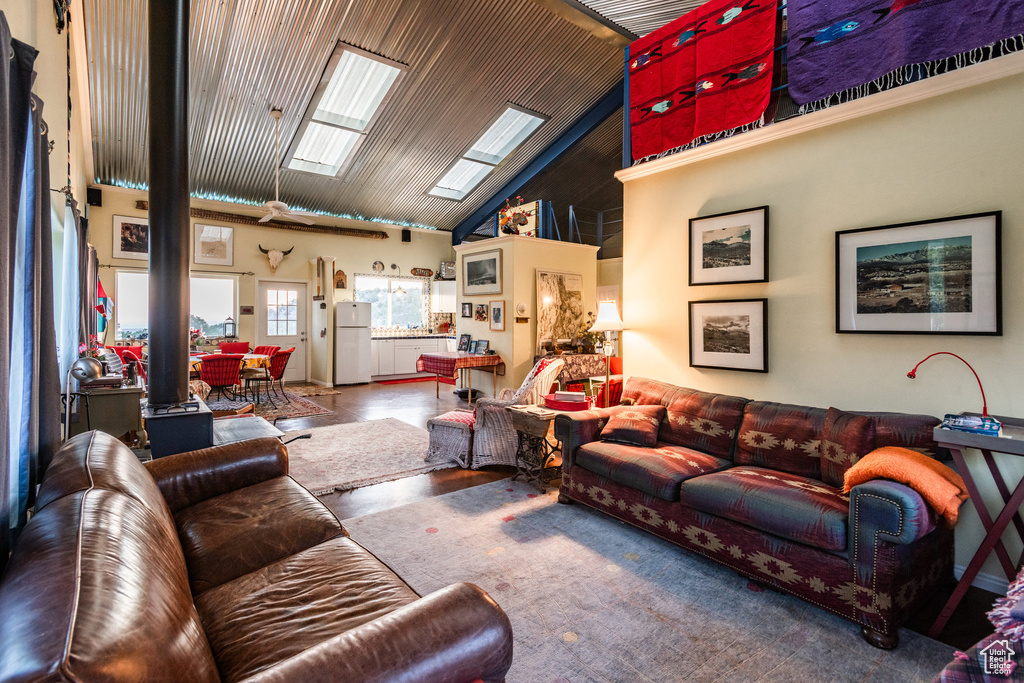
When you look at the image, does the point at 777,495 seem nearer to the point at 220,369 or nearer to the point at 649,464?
the point at 649,464

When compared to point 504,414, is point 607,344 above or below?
above

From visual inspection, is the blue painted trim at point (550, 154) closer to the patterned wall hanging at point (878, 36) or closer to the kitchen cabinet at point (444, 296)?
the kitchen cabinet at point (444, 296)

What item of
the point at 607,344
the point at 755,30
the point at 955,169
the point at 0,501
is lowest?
the point at 0,501

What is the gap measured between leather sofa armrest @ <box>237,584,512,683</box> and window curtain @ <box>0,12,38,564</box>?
1.00m

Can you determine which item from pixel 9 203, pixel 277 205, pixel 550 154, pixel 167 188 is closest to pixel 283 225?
pixel 277 205

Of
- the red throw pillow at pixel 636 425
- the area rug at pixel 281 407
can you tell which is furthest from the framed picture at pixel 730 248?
the area rug at pixel 281 407

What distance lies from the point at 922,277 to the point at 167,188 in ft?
15.1

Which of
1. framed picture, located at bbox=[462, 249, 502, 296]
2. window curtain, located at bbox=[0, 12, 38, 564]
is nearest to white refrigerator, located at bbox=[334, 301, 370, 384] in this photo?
framed picture, located at bbox=[462, 249, 502, 296]

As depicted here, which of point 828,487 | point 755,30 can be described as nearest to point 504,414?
point 828,487

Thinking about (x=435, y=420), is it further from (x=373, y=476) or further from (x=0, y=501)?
(x=0, y=501)

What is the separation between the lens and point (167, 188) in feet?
10.2

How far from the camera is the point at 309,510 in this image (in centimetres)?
209

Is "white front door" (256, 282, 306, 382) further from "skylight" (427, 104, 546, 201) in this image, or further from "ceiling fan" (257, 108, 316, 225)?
"skylight" (427, 104, 546, 201)

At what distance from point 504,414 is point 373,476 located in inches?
47.6
